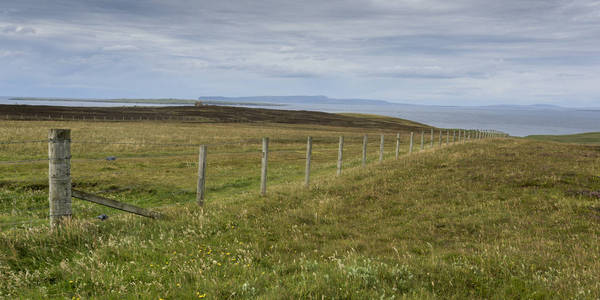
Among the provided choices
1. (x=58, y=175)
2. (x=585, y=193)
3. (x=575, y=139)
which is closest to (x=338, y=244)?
(x=58, y=175)

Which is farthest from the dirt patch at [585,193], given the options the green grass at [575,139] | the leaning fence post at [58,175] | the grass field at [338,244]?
the green grass at [575,139]

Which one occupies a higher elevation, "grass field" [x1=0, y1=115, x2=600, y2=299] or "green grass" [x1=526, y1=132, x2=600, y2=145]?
"green grass" [x1=526, y1=132, x2=600, y2=145]

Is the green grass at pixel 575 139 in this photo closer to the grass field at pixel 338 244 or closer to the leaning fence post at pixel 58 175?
the grass field at pixel 338 244

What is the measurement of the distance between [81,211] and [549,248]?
12639 millimetres

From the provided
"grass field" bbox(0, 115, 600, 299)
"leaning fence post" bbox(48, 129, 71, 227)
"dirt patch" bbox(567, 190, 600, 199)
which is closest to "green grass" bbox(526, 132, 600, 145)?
"dirt patch" bbox(567, 190, 600, 199)

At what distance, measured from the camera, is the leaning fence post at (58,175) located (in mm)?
7574

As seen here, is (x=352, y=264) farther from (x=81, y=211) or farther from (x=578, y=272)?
(x=81, y=211)

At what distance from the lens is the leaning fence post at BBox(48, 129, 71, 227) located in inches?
298

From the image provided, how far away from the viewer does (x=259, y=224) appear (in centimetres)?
900

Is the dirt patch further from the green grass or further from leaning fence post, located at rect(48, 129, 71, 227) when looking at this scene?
the green grass

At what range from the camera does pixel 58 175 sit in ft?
25.1

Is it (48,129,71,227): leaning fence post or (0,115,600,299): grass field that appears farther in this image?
(48,129,71,227): leaning fence post

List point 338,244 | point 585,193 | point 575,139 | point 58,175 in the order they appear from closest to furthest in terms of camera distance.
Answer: point 58,175 < point 338,244 < point 585,193 < point 575,139

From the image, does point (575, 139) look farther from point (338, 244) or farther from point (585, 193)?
point (338, 244)
